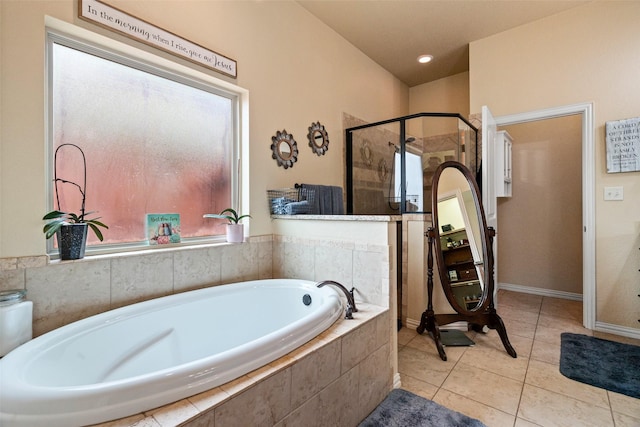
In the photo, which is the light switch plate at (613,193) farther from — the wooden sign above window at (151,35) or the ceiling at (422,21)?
the wooden sign above window at (151,35)

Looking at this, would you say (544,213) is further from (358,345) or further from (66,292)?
(66,292)

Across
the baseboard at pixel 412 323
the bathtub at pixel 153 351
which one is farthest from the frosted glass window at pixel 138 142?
the baseboard at pixel 412 323

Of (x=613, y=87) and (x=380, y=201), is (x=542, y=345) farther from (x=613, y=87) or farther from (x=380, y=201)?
(x=613, y=87)

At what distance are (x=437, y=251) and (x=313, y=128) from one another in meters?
1.51

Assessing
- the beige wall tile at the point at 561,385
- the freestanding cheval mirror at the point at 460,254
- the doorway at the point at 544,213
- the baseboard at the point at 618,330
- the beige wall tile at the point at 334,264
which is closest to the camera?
the beige wall tile at the point at 561,385

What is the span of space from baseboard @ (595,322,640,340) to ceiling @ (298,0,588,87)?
9.03 feet

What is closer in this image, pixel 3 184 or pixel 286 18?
pixel 3 184

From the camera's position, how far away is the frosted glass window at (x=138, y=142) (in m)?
1.59

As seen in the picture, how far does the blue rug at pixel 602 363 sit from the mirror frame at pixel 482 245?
0.60 meters

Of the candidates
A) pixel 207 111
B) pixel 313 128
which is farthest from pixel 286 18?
pixel 207 111

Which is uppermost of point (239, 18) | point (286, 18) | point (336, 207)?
point (286, 18)

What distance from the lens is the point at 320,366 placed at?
1204mm

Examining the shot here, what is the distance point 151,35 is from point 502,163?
3235 mm

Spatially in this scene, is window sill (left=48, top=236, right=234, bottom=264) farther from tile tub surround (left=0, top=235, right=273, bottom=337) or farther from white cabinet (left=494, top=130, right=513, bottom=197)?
white cabinet (left=494, top=130, right=513, bottom=197)
